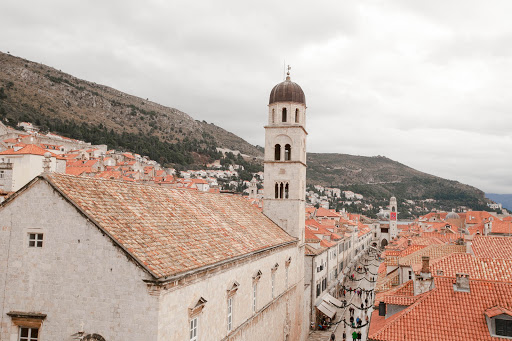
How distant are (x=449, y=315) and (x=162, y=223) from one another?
35.6 feet

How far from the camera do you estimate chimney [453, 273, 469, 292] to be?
14.7 metres

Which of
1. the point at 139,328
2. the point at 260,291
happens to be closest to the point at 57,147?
the point at 260,291

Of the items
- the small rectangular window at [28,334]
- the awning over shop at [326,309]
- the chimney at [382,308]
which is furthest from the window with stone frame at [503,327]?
the awning over shop at [326,309]

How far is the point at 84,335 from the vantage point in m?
11.1

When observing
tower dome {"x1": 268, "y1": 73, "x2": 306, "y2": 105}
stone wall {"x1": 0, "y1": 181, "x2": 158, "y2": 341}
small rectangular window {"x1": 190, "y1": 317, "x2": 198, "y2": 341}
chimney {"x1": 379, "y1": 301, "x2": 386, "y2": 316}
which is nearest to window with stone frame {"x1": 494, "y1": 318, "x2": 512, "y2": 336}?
chimney {"x1": 379, "y1": 301, "x2": 386, "y2": 316}

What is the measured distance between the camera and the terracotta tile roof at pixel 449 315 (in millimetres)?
13477

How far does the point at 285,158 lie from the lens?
29984 mm

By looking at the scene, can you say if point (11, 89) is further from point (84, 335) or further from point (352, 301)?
point (84, 335)

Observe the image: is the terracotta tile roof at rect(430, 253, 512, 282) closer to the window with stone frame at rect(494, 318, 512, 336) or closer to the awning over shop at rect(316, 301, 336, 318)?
the window with stone frame at rect(494, 318, 512, 336)

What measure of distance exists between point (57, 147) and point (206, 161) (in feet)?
265

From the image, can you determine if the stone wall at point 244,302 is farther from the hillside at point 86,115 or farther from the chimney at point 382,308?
the hillside at point 86,115

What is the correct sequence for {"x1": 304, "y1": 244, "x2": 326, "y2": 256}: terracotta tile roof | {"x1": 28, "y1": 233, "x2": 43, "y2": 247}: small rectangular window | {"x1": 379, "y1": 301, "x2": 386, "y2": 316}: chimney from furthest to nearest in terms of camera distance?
{"x1": 304, "y1": 244, "x2": 326, "y2": 256}: terracotta tile roof
{"x1": 379, "y1": 301, "x2": 386, "y2": 316}: chimney
{"x1": 28, "y1": 233, "x2": 43, "y2": 247}: small rectangular window

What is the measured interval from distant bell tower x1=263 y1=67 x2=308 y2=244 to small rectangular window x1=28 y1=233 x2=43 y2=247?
18662 mm

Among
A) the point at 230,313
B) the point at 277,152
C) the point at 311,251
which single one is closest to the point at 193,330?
the point at 230,313
